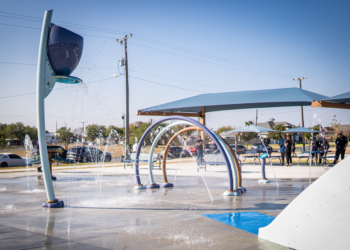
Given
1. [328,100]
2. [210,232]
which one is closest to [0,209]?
[210,232]

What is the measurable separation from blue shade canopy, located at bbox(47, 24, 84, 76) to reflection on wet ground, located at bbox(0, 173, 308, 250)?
276 centimetres

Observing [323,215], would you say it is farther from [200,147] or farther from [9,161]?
[9,161]

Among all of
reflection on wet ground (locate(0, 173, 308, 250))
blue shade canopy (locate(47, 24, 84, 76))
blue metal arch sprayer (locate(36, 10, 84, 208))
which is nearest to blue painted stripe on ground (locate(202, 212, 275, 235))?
reflection on wet ground (locate(0, 173, 308, 250))

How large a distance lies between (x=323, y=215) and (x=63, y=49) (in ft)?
17.0

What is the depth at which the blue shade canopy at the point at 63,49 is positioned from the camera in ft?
20.3

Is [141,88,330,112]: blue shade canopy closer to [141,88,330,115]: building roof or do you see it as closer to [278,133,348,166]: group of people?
[141,88,330,115]: building roof

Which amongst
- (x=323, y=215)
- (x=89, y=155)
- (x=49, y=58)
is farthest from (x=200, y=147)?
(x=89, y=155)

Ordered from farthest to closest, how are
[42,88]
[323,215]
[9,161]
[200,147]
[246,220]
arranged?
[9,161] < [200,147] < [42,88] < [246,220] < [323,215]

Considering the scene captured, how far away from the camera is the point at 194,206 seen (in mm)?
6641

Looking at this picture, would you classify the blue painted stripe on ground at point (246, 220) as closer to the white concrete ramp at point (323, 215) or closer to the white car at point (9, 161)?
the white concrete ramp at point (323, 215)

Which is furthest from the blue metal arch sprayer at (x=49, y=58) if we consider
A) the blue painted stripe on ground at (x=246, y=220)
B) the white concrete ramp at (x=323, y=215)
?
the white concrete ramp at (x=323, y=215)

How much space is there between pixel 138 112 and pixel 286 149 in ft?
26.3

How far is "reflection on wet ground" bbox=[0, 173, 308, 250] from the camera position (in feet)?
13.7

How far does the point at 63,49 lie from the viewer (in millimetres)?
6262
